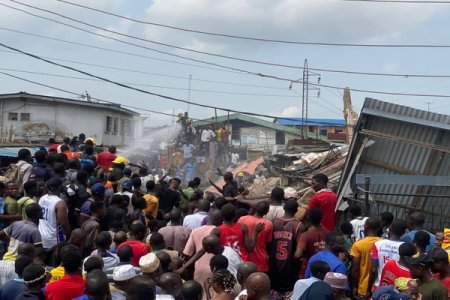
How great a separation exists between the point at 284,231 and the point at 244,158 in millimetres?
21244

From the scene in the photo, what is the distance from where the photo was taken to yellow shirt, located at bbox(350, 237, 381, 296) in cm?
746

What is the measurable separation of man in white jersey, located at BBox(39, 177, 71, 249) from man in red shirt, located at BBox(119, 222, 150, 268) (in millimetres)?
1420

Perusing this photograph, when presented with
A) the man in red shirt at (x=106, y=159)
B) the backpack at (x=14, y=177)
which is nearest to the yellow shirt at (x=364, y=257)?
the backpack at (x=14, y=177)

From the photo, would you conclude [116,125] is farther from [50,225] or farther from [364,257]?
[364,257]

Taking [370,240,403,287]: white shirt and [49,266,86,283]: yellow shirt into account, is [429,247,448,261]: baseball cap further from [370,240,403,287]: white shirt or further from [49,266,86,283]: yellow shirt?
[49,266,86,283]: yellow shirt

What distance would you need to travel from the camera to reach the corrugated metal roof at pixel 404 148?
1187cm

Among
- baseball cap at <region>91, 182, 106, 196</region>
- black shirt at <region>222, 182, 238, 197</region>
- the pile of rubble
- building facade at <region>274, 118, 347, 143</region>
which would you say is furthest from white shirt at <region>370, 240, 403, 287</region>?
building facade at <region>274, 118, 347, 143</region>

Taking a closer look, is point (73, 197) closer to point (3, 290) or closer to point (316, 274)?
point (3, 290)

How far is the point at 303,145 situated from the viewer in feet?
78.7

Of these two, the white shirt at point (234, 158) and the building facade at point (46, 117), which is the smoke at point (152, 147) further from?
the white shirt at point (234, 158)

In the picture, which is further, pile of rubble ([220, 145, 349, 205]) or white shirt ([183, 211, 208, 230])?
pile of rubble ([220, 145, 349, 205])

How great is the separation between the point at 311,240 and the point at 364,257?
672mm

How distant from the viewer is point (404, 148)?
12406mm

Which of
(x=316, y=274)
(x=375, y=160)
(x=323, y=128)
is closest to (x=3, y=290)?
(x=316, y=274)
